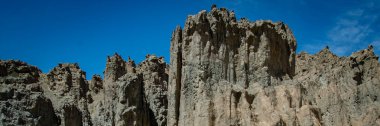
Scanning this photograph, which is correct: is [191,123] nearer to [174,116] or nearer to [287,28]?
[174,116]

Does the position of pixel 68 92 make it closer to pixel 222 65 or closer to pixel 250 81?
pixel 222 65

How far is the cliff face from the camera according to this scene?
29.4 m

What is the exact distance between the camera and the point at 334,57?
148 ft

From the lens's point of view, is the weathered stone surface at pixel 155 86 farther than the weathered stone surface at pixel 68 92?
No

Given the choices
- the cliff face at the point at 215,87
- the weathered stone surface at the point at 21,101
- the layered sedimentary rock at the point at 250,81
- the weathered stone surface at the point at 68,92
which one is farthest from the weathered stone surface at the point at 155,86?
the weathered stone surface at the point at 21,101

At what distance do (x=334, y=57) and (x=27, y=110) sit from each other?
26.0 metres

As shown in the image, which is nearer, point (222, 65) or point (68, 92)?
point (222, 65)

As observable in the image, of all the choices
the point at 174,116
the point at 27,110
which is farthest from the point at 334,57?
the point at 27,110

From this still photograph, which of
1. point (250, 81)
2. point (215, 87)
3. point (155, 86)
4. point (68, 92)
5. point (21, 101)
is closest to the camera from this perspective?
point (215, 87)

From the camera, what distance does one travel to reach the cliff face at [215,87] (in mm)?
29375

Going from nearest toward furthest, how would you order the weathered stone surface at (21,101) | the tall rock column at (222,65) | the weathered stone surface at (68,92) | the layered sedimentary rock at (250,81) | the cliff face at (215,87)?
the layered sedimentary rock at (250,81)
the cliff face at (215,87)
the tall rock column at (222,65)
the weathered stone surface at (21,101)
the weathered stone surface at (68,92)

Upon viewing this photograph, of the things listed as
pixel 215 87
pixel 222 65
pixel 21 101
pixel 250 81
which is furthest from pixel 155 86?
pixel 21 101

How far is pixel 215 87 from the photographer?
99.2 ft

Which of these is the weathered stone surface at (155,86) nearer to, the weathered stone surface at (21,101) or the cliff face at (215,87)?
the cliff face at (215,87)
